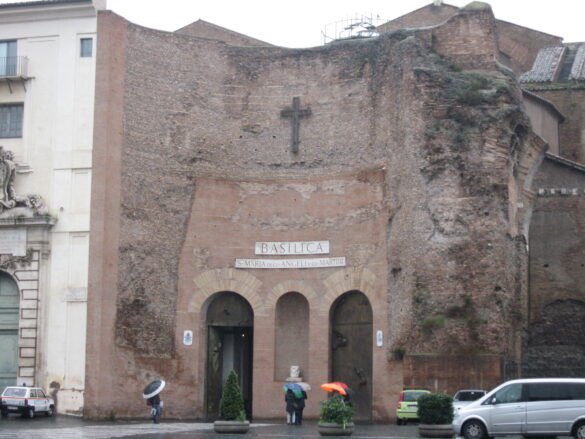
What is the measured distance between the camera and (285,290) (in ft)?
129

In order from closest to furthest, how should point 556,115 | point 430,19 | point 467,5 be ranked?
point 467,5 → point 556,115 → point 430,19

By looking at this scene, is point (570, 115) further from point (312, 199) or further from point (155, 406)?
point (155, 406)

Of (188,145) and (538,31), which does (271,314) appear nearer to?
(188,145)

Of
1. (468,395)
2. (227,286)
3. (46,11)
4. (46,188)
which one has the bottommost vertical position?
(468,395)

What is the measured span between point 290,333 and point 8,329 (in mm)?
10210

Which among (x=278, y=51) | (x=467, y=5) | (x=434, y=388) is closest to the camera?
(x=434, y=388)

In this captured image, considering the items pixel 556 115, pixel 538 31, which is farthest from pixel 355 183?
pixel 538 31

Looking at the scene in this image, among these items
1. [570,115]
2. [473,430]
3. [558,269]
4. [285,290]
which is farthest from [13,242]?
[570,115]

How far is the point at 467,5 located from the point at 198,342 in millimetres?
15343

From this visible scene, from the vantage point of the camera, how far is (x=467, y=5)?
1486 inches

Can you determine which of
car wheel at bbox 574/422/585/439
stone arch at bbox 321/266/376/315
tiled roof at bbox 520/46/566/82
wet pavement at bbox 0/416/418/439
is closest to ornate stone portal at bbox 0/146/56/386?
wet pavement at bbox 0/416/418/439

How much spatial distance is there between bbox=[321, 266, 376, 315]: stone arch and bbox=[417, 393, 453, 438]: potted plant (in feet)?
37.0

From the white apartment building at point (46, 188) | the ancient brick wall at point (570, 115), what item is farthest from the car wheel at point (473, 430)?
the ancient brick wall at point (570, 115)

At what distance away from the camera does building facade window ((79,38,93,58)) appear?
3900 centimetres
